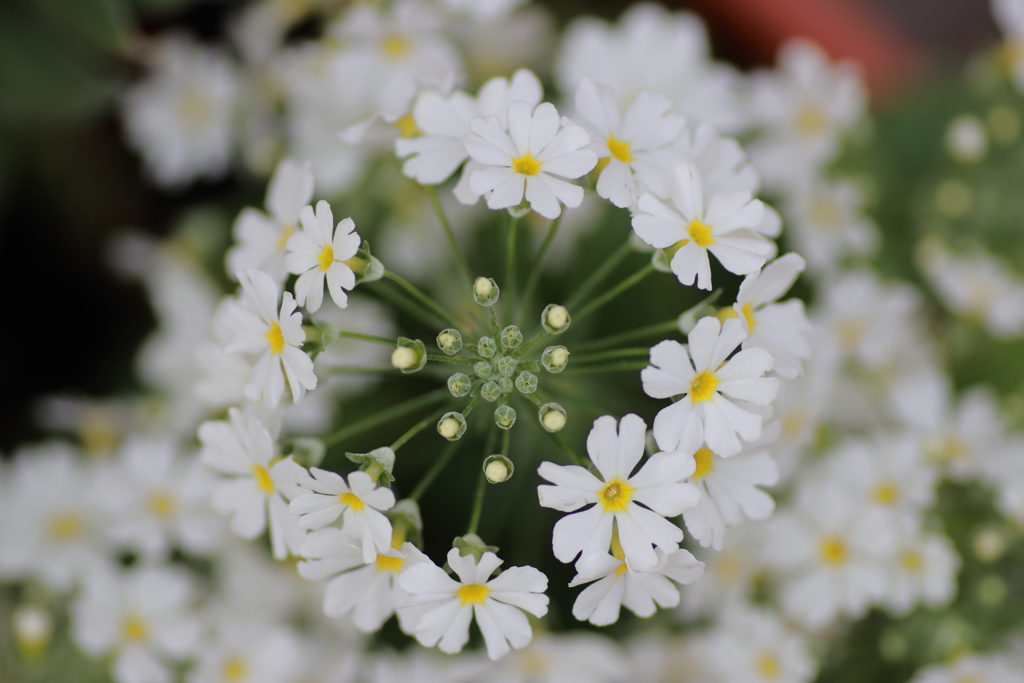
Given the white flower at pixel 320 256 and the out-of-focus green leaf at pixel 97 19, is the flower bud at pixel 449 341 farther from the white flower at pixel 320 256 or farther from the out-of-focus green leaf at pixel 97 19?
the out-of-focus green leaf at pixel 97 19

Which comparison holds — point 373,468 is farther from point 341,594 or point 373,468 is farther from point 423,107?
point 423,107

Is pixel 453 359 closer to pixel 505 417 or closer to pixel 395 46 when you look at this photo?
pixel 505 417

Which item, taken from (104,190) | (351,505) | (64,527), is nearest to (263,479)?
(351,505)

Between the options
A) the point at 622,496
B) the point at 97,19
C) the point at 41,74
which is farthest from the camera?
the point at 41,74

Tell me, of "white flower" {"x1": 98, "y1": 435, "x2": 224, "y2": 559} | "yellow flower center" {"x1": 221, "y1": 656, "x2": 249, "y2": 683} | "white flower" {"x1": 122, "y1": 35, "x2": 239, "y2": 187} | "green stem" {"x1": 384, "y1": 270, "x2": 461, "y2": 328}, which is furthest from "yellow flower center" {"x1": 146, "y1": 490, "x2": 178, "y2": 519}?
"white flower" {"x1": 122, "y1": 35, "x2": 239, "y2": 187}

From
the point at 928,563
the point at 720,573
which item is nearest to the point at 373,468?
the point at 720,573

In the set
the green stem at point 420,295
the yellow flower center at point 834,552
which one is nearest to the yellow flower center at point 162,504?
the green stem at point 420,295

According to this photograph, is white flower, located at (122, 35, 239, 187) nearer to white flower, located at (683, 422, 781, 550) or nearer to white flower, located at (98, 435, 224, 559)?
white flower, located at (98, 435, 224, 559)
